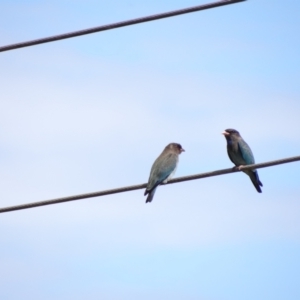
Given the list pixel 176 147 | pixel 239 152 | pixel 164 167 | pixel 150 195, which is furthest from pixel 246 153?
pixel 176 147

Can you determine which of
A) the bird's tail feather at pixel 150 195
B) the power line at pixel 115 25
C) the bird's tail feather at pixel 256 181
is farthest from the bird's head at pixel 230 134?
the power line at pixel 115 25

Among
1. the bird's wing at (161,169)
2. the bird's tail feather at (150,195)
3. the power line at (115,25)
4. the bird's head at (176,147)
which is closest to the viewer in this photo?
the power line at (115,25)

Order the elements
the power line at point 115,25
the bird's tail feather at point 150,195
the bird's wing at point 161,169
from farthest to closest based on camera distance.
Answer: the bird's wing at point 161,169 < the bird's tail feather at point 150,195 < the power line at point 115,25

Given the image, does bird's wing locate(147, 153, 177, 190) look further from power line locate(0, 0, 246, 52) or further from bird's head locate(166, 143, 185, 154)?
power line locate(0, 0, 246, 52)

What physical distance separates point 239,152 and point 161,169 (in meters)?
1.24

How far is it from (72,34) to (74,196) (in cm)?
172

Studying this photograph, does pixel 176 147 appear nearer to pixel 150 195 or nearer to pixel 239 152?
pixel 239 152

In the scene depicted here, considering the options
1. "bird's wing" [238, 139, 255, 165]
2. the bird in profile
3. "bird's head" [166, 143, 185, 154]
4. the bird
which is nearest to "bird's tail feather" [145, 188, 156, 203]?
the bird in profile

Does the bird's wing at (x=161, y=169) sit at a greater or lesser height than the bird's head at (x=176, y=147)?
greater

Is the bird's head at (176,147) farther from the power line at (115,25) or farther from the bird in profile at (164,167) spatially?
the power line at (115,25)

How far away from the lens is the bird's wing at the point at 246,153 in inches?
618

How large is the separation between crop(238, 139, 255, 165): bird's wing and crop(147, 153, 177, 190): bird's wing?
1.04 metres

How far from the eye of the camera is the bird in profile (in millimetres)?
14984

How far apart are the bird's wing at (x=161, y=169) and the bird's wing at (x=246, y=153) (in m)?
1.04
